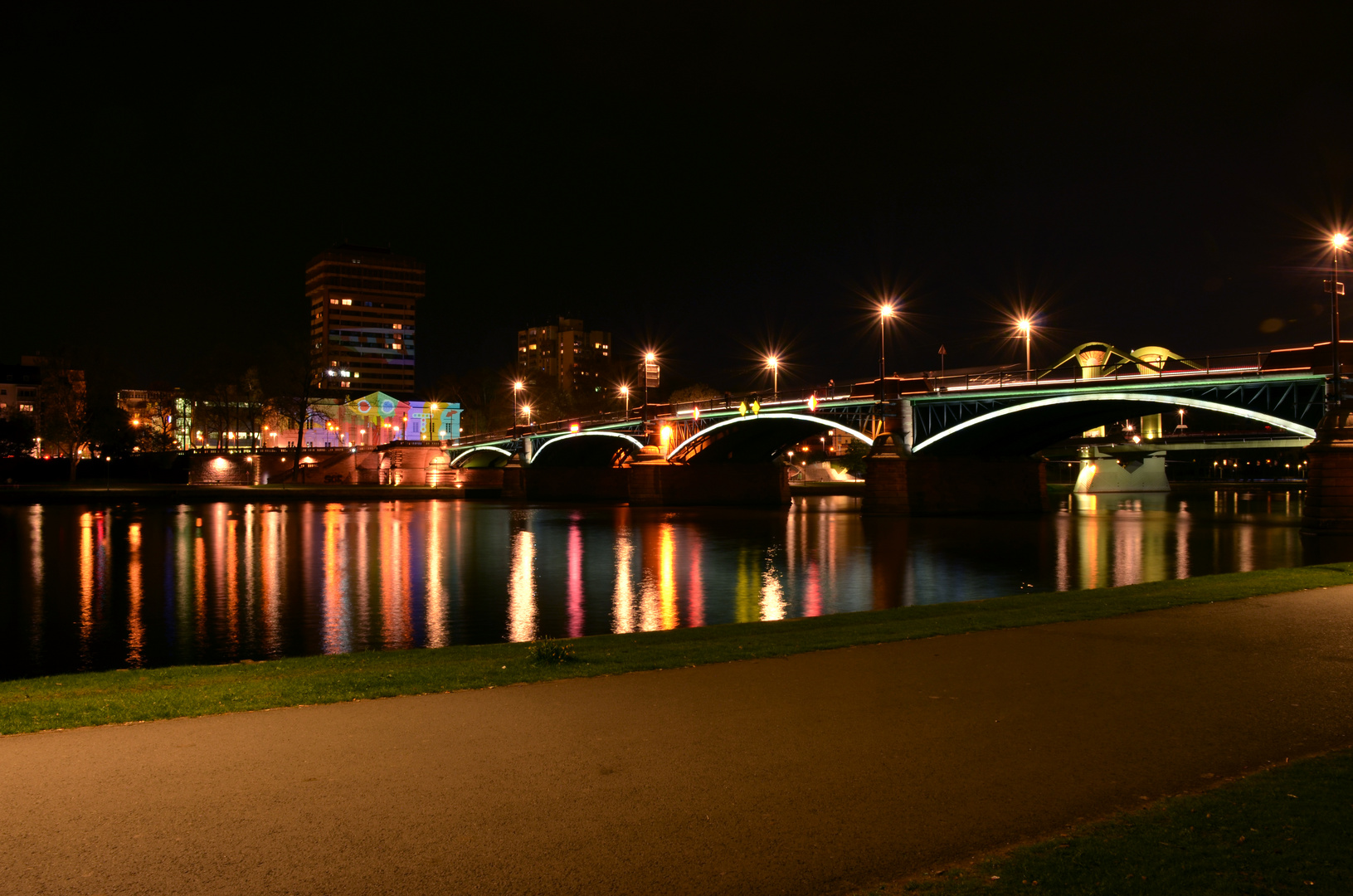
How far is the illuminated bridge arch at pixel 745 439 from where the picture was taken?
213 feet

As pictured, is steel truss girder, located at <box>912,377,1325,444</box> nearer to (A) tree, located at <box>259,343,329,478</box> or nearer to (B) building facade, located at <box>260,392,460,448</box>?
(A) tree, located at <box>259,343,329,478</box>

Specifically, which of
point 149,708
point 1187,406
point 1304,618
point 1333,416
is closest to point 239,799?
point 149,708

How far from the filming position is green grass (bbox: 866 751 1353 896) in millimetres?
4520

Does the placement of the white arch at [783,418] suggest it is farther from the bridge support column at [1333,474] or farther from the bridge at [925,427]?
the bridge support column at [1333,474]

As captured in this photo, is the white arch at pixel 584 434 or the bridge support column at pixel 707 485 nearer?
the bridge support column at pixel 707 485

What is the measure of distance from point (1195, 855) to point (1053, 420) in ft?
165

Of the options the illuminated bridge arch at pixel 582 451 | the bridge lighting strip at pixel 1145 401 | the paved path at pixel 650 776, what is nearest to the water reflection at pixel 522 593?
the paved path at pixel 650 776

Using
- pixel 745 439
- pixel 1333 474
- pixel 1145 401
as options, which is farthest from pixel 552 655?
pixel 745 439

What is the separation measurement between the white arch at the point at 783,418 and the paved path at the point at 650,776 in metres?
46.4

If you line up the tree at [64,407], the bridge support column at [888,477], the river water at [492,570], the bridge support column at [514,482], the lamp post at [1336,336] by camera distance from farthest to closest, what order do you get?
the bridge support column at [514,482] < the tree at [64,407] < the bridge support column at [888,477] < the lamp post at [1336,336] < the river water at [492,570]

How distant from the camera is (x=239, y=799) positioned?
5.83m

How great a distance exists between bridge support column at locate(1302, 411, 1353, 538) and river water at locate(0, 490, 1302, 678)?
1.76m

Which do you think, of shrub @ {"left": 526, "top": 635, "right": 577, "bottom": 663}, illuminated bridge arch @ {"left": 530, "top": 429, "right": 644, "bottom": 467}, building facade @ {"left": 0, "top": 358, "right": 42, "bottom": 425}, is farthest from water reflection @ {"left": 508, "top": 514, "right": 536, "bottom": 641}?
building facade @ {"left": 0, "top": 358, "right": 42, "bottom": 425}

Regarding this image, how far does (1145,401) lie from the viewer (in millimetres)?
42094
